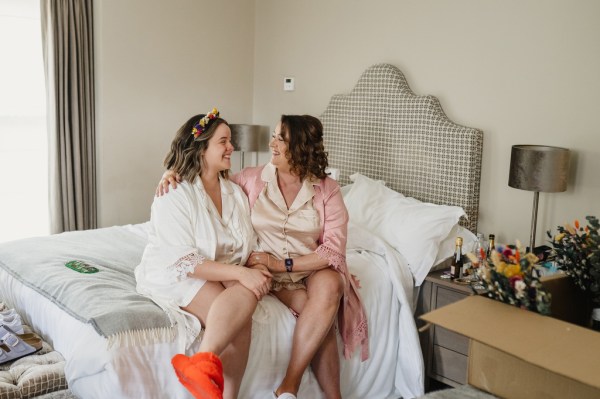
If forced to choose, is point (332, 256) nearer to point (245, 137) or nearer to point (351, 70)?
point (351, 70)

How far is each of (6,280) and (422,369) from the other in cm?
198

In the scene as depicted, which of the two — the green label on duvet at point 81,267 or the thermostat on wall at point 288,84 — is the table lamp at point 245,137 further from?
the green label on duvet at point 81,267

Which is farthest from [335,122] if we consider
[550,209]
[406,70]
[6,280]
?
[6,280]

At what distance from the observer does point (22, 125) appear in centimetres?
419

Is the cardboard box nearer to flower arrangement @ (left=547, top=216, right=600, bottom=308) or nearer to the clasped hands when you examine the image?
flower arrangement @ (left=547, top=216, right=600, bottom=308)

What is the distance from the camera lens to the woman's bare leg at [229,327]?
2.22 meters

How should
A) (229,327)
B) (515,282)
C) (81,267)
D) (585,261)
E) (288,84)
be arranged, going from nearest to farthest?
1. (515,282)
2. (585,261)
3. (229,327)
4. (81,267)
5. (288,84)

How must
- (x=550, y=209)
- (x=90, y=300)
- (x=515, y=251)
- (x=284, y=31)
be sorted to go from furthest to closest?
1. (x=284, y=31)
2. (x=550, y=209)
3. (x=90, y=300)
4. (x=515, y=251)

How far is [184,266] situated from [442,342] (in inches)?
51.7

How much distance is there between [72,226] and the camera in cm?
429

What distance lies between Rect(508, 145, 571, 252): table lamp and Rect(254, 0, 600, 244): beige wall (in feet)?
0.74

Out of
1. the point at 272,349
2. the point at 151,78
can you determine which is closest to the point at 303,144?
the point at 272,349

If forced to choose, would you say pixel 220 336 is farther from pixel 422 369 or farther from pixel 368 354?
pixel 422 369

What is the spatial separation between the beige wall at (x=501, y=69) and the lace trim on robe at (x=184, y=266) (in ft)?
5.64
